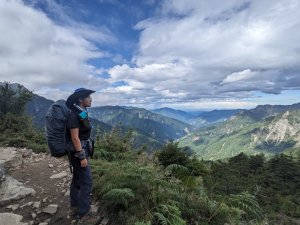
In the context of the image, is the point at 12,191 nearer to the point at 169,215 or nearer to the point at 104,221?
the point at 104,221

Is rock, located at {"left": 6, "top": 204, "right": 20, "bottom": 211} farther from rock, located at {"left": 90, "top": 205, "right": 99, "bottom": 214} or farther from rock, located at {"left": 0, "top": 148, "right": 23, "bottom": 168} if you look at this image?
rock, located at {"left": 0, "top": 148, "right": 23, "bottom": 168}

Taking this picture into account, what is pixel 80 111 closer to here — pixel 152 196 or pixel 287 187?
pixel 152 196

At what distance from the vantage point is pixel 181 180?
305 inches

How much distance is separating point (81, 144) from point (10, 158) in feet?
24.9

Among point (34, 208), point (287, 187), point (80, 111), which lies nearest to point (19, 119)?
point (34, 208)

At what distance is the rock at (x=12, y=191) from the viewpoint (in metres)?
7.86

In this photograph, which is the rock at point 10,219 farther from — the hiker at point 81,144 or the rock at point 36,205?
the hiker at point 81,144

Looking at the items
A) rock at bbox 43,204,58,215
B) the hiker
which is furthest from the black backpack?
rock at bbox 43,204,58,215

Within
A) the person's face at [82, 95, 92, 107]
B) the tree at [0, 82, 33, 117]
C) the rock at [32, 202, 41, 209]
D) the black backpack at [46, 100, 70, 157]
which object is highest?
the tree at [0, 82, 33, 117]

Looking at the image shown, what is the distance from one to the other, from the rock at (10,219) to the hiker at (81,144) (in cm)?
123

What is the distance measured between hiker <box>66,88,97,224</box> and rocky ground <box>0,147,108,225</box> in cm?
37

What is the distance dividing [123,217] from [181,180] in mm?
2269

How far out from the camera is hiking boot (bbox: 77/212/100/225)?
6.27 metres

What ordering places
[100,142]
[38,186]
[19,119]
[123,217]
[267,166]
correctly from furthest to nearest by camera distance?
[267,166]
[19,119]
[100,142]
[38,186]
[123,217]
